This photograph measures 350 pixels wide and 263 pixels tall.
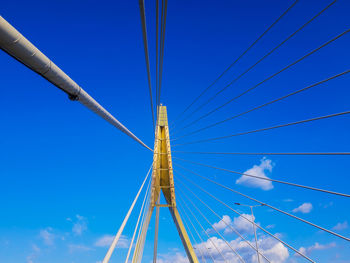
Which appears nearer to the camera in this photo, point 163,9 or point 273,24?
point 163,9

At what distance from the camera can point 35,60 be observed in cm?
179

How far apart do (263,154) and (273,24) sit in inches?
96.2

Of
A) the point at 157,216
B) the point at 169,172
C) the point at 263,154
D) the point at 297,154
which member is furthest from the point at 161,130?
the point at 297,154

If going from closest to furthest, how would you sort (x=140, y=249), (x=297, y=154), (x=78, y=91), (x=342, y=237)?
1. (x=78, y=91)
2. (x=342, y=237)
3. (x=297, y=154)
4. (x=140, y=249)

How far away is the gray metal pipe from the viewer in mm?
1545

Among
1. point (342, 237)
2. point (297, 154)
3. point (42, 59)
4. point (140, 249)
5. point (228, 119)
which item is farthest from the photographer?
point (140, 249)

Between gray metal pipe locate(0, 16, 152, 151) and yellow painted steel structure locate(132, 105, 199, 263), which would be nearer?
gray metal pipe locate(0, 16, 152, 151)

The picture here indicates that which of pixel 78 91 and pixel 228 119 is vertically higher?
pixel 228 119

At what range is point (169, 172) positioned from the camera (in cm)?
1149

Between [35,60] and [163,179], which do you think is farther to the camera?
[163,179]

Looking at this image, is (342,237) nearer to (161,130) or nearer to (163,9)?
(163,9)

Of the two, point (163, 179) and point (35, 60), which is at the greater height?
point (35, 60)

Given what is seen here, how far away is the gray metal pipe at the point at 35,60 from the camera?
1545 mm

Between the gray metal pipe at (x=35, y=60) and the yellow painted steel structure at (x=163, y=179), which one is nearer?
the gray metal pipe at (x=35, y=60)
